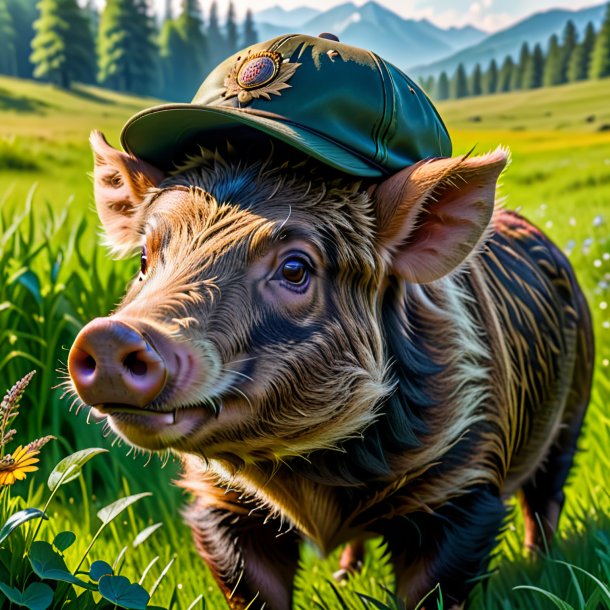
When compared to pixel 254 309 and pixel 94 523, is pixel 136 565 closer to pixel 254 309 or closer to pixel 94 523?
pixel 94 523

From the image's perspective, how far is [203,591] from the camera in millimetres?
2680

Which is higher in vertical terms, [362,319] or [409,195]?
[409,195]

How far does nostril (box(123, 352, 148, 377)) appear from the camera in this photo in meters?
1.52

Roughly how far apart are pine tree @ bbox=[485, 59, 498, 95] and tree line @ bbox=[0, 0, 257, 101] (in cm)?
268

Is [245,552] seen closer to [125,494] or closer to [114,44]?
[125,494]

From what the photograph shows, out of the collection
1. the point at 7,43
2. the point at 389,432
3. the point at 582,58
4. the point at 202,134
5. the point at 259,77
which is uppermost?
the point at 259,77

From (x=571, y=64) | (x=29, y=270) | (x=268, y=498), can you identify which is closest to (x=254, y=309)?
(x=268, y=498)

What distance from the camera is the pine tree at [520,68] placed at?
9.50 metres

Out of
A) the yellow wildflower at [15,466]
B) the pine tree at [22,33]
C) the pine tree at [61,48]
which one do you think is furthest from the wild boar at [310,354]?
the pine tree at [61,48]

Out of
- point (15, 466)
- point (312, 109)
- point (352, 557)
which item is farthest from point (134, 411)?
point (352, 557)

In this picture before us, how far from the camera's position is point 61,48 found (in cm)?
912

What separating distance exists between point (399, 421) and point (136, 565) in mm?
1244

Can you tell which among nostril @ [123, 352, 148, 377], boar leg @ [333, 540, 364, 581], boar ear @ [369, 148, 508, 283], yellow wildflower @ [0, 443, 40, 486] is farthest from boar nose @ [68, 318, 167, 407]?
boar leg @ [333, 540, 364, 581]

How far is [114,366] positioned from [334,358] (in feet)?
1.85
